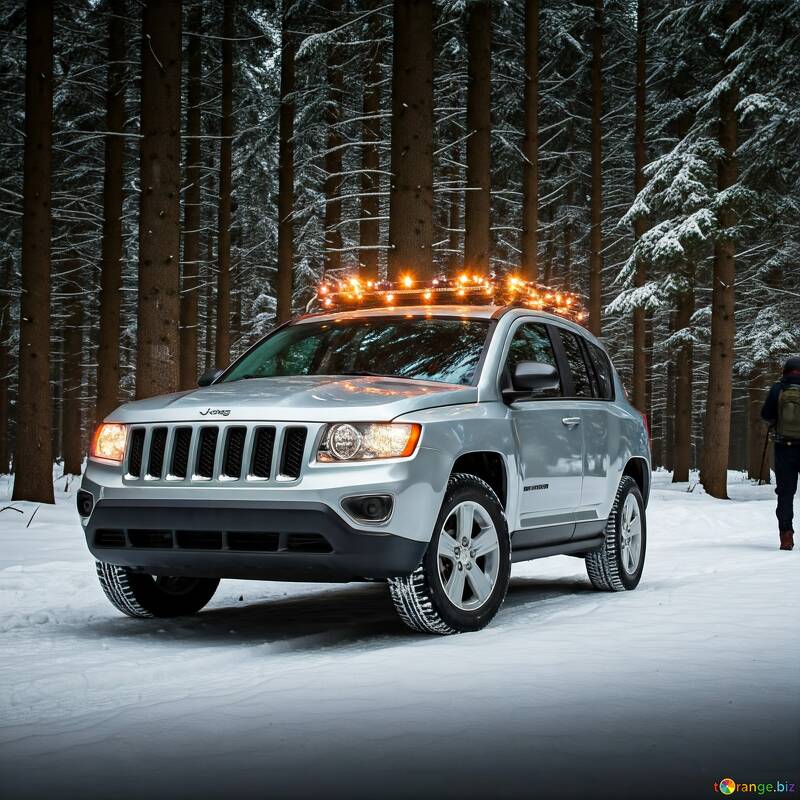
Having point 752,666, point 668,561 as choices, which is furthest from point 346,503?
point 668,561

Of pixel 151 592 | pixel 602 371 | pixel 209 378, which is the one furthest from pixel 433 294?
pixel 151 592

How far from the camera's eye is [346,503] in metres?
5.91

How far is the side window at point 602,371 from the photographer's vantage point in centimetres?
912

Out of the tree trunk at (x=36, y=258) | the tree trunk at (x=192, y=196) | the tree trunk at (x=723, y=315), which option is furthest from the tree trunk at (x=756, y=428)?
the tree trunk at (x=36, y=258)

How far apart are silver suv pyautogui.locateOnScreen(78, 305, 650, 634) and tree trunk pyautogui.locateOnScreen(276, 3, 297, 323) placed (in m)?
17.4

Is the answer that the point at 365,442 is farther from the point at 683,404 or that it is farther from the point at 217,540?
the point at 683,404

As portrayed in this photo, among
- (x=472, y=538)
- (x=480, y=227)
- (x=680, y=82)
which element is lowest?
(x=472, y=538)

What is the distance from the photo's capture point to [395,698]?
447 cm

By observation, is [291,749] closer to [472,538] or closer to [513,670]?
[513,670]

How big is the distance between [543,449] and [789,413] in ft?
19.2

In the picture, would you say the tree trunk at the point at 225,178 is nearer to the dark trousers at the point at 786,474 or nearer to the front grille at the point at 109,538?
the dark trousers at the point at 786,474

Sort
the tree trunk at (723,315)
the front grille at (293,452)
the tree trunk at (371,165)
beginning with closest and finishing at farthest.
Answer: the front grille at (293,452)
the tree trunk at (723,315)
the tree trunk at (371,165)

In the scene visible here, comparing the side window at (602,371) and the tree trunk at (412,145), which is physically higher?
the tree trunk at (412,145)

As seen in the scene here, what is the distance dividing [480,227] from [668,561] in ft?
30.4
